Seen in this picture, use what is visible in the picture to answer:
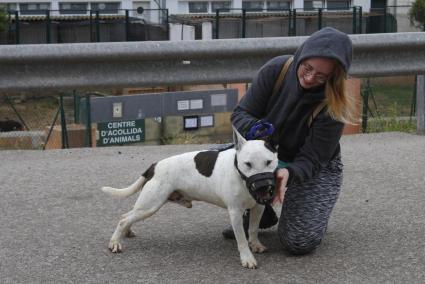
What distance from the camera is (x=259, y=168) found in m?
3.38

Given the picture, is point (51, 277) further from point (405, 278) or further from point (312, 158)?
point (405, 278)

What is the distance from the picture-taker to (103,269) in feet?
12.0

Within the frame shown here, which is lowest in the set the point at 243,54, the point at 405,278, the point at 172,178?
the point at 405,278

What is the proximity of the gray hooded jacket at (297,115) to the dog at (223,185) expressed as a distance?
0.22 meters

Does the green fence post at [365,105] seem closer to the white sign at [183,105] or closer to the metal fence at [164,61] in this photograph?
the metal fence at [164,61]

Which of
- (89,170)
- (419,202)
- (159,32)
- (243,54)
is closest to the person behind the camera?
(419,202)

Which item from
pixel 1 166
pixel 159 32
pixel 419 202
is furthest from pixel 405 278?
pixel 159 32

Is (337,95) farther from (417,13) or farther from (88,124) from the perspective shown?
(417,13)

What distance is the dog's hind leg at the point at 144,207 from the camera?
386 cm

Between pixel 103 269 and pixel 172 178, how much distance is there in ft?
1.85

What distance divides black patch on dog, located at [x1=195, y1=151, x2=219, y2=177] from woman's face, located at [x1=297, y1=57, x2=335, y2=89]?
0.57 m

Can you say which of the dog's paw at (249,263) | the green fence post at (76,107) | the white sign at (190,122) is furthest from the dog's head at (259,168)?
the white sign at (190,122)

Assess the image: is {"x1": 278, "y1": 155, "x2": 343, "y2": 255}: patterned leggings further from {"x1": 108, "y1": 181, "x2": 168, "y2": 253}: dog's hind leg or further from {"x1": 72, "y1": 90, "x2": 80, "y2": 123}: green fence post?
{"x1": 72, "y1": 90, "x2": 80, "y2": 123}: green fence post

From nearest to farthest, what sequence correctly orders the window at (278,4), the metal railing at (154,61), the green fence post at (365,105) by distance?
the metal railing at (154,61) < the green fence post at (365,105) < the window at (278,4)
